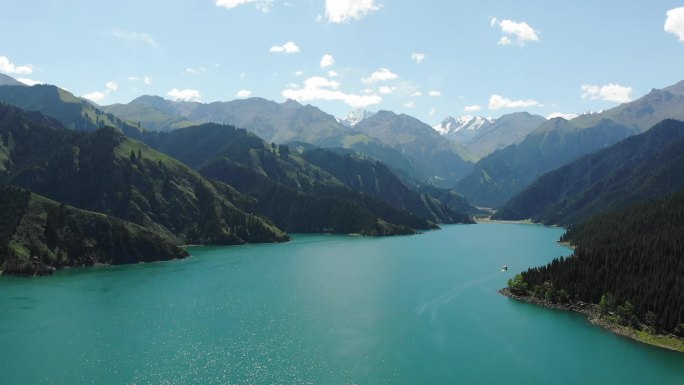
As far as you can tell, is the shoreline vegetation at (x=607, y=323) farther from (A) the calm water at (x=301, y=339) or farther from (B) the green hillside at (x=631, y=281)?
(A) the calm water at (x=301, y=339)

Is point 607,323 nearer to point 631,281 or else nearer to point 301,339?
point 631,281

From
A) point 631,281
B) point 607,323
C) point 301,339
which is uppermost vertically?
point 631,281

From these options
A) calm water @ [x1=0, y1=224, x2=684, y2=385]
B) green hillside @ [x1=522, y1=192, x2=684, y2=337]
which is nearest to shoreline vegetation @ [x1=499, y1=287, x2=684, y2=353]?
green hillside @ [x1=522, y1=192, x2=684, y2=337]

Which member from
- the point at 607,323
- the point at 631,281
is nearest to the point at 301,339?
the point at 607,323

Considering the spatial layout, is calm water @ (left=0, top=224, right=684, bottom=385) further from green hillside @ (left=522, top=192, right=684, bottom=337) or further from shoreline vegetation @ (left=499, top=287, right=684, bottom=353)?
green hillside @ (left=522, top=192, right=684, bottom=337)

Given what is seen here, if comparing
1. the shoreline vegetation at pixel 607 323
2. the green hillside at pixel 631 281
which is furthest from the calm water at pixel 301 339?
the green hillside at pixel 631 281

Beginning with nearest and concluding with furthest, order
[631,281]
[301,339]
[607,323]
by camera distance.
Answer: [301,339], [607,323], [631,281]

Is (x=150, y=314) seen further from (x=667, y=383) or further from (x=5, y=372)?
(x=667, y=383)
